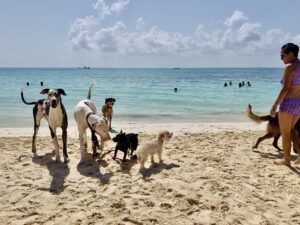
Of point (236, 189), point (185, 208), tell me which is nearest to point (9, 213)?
point (185, 208)

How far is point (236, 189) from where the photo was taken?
5.73m

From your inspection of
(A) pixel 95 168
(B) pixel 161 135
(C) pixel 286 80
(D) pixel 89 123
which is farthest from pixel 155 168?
(C) pixel 286 80

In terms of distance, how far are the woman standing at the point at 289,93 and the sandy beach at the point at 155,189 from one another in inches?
33.8

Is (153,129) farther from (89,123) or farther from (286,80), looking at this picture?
(286,80)

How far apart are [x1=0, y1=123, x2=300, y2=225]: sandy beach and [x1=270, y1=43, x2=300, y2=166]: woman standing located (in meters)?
0.86

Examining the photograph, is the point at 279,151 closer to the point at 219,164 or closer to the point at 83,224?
the point at 219,164

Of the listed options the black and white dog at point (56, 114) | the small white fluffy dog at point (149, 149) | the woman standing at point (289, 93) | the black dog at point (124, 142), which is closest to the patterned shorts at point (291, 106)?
the woman standing at point (289, 93)

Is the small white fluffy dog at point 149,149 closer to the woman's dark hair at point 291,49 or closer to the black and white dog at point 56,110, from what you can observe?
the black and white dog at point 56,110

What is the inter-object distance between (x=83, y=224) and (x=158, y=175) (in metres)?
2.03

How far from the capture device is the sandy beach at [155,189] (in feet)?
15.9

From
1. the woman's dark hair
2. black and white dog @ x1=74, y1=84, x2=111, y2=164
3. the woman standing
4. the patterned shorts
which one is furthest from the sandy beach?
the woman's dark hair

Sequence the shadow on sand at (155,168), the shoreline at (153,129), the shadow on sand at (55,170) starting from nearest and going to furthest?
the shadow on sand at (55,170) → the shadow on sand at (155,168) → the shoreline at (153,129)

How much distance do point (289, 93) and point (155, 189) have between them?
293 centimetres

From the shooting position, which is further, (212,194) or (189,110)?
(189,110)
